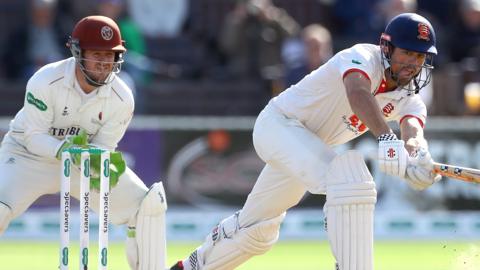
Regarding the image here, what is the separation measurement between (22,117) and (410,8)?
591 centimetres

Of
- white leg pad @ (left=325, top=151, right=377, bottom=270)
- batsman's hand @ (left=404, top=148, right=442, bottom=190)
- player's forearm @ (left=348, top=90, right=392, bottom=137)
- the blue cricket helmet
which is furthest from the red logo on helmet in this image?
white leg pad @ (left=325, top=151, right=377, bottom=270)

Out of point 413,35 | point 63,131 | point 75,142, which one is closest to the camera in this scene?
point 413,35

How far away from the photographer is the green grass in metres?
8.25

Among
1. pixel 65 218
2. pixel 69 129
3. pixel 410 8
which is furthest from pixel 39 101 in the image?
pixel 410 8

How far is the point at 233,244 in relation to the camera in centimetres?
668

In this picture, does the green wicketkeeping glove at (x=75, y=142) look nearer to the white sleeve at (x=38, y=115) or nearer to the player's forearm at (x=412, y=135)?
the white sleeve at (x=38, y=115)

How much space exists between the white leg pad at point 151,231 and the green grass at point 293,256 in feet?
5.55

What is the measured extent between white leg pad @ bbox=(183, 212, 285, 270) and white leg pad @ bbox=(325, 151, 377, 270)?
975 millimetres

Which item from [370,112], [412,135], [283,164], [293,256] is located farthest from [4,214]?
[293,256]

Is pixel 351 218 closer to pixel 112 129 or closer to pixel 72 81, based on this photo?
pixel 112 129

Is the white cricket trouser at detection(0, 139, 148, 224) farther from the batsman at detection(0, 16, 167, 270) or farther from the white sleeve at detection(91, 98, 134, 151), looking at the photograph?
the white sleeve at detection(91, 98, 134, 151)

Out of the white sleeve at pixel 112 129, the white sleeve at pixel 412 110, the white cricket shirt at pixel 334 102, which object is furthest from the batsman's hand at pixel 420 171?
the white sleeve at pixel 112 129

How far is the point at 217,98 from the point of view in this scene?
11.5 meters

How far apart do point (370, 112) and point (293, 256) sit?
11.6 feet
